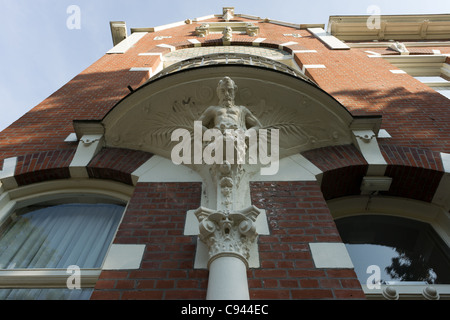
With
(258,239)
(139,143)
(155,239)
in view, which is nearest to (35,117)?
(139,143)

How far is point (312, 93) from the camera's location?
4.89 meters

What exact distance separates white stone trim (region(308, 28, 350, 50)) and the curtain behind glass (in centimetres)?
768

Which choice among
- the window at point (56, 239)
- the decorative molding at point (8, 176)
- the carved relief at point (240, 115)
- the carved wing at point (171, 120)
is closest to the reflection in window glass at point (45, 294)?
the window at point (56, 239)

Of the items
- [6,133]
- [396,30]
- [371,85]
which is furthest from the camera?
[396,30]

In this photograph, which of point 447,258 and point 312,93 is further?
point 312,93

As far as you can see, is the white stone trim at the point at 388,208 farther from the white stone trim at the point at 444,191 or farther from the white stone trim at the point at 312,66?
the white stone trim at the point at 312,66

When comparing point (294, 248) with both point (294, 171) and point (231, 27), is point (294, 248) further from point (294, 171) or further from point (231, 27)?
point (231, 27)

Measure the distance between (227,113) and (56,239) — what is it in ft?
8.39

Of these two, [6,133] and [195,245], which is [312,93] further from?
[6,133]

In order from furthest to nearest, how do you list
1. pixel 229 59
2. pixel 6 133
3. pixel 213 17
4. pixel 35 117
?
pixel 213 17 < pixel 229 59 < pixel 35 117 < pixel 6 133

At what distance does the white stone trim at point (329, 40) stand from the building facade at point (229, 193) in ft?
11.6

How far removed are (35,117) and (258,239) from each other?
4.61 m

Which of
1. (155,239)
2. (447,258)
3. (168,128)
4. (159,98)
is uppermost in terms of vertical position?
(159,98)

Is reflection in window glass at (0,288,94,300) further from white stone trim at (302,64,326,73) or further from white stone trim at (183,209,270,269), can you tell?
white stone trim at (302,64,326,73)
